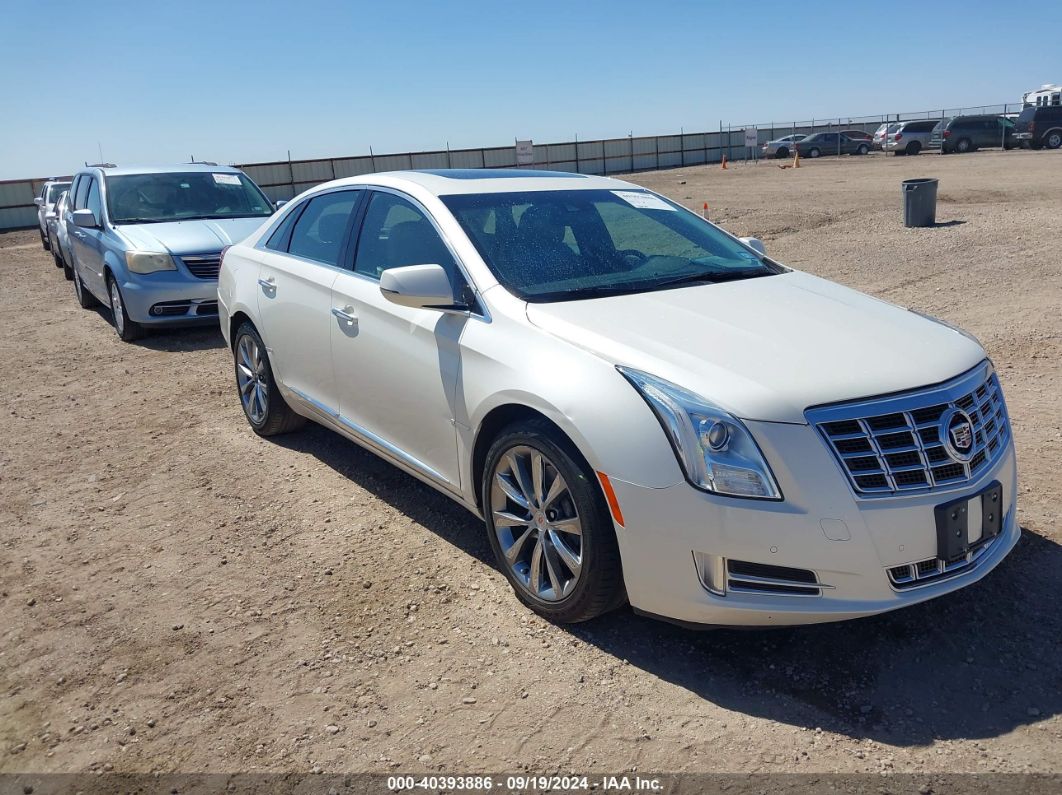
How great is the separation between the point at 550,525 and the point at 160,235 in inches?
301

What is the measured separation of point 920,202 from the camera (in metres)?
14.6

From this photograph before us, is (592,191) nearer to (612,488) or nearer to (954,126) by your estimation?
(612,488)

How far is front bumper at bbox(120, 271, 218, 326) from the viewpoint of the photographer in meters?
9.20

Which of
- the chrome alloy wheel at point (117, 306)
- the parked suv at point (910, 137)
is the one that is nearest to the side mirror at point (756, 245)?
the chrome alloy wheel at point (117, 306)

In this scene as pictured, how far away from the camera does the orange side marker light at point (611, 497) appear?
3.06 metres

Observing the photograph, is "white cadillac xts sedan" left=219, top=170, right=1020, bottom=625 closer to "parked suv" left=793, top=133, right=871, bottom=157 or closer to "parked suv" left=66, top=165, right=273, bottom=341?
"parked suv" left=66, top=165, right=273, bottom=341

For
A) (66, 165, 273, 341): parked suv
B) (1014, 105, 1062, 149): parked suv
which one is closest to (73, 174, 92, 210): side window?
(66, 165, 273, 341): parked suv

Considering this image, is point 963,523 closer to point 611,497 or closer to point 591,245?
point 611,497

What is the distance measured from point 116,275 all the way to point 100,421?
3.20 meters

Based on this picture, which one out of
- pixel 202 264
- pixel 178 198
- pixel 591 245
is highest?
pixel 178 198

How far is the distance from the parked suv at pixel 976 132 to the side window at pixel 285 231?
4011cm

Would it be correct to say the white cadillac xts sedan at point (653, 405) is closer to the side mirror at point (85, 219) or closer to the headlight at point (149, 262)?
the headlight at point (149, 262)

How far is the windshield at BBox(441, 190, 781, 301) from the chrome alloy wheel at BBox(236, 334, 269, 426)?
212 cm

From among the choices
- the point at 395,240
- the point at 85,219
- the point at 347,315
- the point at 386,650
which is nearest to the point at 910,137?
the point at 85,219
